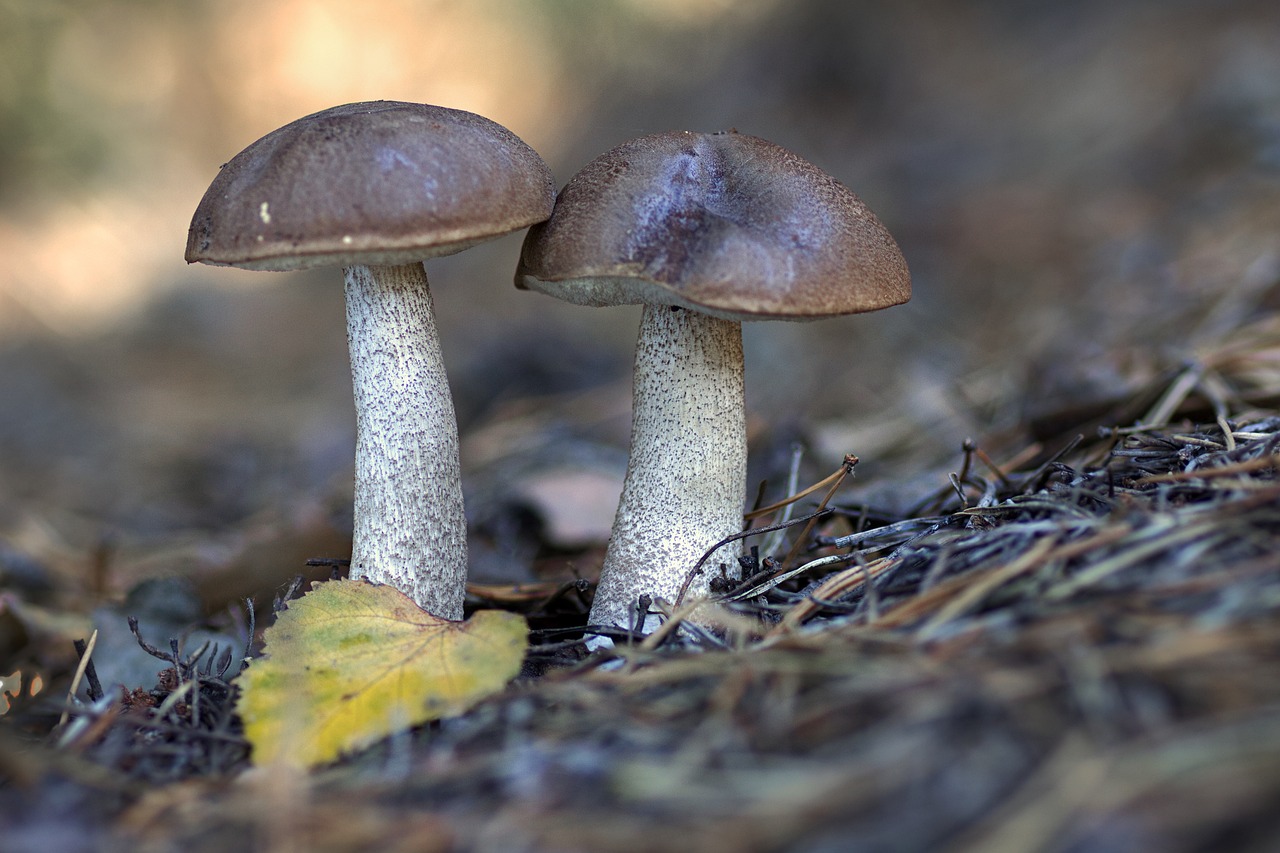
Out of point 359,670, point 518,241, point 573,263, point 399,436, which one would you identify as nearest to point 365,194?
point 573,263

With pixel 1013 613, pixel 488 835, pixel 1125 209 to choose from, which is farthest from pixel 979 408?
pixel 1125 209

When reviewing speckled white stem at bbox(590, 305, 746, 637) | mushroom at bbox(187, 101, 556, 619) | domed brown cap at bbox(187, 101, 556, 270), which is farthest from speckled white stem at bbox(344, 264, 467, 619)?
speckled white stem at bbox(590, 305, 746, 637)

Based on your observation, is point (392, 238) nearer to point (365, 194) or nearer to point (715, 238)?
point (365, 194)

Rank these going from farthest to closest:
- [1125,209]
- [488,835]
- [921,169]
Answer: [921,169]
[1125,209]
[488,835]

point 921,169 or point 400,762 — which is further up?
point 921,169

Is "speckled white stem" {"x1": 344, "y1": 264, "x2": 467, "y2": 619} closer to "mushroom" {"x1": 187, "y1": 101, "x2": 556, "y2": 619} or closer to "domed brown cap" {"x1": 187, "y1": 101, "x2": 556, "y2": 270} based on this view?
"mushroom" {"x1": 187, "y1": 101, "x2": 556, "y2": 619}

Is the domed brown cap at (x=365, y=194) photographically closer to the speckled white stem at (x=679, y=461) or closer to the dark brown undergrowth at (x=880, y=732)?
the speckled white stem at (x=679, y=461)

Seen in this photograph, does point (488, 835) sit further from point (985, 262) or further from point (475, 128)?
point (985, 262)

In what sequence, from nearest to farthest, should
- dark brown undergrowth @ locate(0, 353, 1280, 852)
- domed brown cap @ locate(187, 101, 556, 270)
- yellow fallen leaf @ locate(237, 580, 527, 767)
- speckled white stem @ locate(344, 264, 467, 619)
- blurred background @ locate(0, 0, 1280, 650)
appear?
dark brown undergrowth @ locate(0, 353, 1280, 852)
yellow fallen leaf @ locate(237, 580, 527, 767)
domed brown cap @ locate(187, 101, 556, 270)
speckled white stem @ locate(344, 264, 467, 619)
blurred background @ locate(0, 0, 1280, 650)
